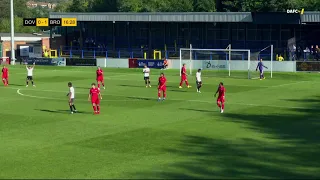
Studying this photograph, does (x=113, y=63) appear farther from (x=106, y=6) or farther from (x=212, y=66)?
(x=106, y=6)

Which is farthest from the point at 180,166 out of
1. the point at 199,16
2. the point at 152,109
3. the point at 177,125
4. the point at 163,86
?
the point at 199,16

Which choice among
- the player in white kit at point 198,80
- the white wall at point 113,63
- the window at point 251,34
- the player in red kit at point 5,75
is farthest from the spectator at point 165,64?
the player in white kit at point 198,80

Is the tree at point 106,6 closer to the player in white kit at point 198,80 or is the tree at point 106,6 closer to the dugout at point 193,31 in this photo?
the dugout at point 193,31

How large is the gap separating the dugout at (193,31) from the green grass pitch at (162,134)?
29329mm

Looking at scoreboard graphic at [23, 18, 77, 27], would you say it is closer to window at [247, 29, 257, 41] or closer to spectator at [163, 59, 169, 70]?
spectator at [163, 59, 169, 70]

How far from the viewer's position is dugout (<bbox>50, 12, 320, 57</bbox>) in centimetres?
7519

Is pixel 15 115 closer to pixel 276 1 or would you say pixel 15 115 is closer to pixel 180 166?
pixel 180 166

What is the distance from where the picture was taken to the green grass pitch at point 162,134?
20734mm

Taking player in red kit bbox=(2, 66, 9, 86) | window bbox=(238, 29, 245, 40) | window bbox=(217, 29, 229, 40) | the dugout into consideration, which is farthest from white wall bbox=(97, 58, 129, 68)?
window bbox=(238, 29, 245, 40)

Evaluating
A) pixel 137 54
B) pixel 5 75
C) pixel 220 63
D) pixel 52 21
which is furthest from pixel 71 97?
pixel 52 21

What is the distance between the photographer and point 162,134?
27250 millimetres

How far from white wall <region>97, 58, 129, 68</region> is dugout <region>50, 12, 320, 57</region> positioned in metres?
6.88

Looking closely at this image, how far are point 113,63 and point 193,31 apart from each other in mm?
20915

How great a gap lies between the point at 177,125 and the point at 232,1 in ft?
241
